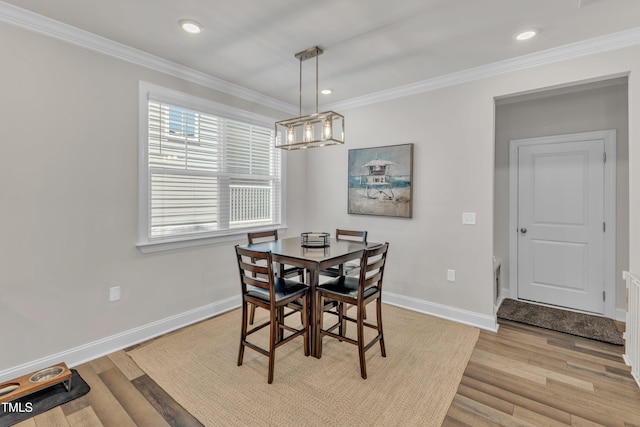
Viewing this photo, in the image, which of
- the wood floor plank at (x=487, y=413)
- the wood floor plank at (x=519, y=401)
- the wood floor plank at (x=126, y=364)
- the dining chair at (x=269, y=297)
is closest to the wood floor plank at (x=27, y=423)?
the wood floor plank at (x=126, y=364)

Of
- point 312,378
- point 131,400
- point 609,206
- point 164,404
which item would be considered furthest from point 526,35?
point 131,400

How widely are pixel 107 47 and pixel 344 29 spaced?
6.47ft

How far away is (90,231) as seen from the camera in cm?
253

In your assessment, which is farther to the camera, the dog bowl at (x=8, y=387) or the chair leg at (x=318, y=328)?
the chair leg at (x=318, y=328)

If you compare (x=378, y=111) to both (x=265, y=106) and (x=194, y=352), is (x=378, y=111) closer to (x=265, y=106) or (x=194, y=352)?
(x=265, y=106)

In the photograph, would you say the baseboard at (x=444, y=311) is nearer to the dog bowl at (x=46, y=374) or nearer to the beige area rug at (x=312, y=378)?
the beige area rug at (x=312, y=378)

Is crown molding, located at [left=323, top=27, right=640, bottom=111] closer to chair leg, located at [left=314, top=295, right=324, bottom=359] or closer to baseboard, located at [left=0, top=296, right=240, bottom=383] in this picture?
chair leg, located at [left=314, top=295, right=324, bottom=359]

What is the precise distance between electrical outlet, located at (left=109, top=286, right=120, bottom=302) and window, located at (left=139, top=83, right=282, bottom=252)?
0.44m

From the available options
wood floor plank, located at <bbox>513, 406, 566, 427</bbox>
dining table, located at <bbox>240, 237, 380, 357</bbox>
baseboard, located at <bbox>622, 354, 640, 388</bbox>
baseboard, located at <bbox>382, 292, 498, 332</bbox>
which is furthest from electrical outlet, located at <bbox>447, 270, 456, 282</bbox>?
wood floor plank, located at <bbox>513, 406, 566, 427</bbox>

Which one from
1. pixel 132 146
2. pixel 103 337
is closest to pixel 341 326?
pixel 103 337

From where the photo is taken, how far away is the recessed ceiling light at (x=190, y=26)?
2287mm

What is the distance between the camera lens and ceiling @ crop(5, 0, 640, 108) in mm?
2105

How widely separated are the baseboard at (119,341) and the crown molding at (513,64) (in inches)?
122

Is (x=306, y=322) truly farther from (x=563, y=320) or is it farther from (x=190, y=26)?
(x=563, y=320)
